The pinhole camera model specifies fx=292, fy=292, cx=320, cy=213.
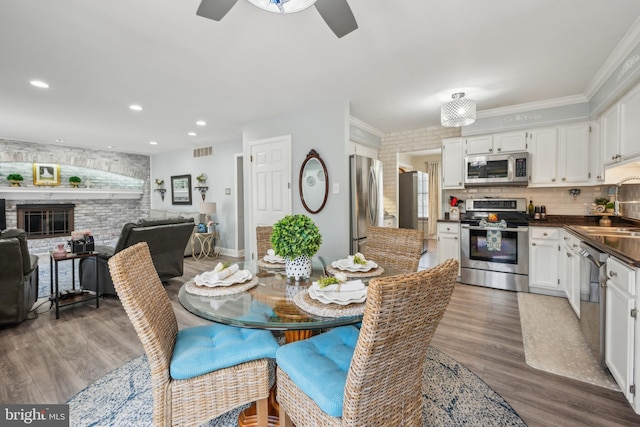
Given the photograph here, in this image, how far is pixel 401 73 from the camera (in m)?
2.95

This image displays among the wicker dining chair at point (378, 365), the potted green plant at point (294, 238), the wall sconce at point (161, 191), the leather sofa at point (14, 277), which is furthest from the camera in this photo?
the wall sconce at point (161, 191)

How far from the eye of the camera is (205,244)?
6391mm

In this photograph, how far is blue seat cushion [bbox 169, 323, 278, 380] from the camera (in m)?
1.30

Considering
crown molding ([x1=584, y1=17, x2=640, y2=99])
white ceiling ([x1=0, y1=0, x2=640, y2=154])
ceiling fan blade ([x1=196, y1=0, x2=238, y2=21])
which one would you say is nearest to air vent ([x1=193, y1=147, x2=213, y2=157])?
white ceiling ([x1=0, y1=0, x2=640, y2=154])

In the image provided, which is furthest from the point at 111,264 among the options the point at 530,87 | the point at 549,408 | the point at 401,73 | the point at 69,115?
the point at 69,115

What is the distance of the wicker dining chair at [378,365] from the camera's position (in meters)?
0.88

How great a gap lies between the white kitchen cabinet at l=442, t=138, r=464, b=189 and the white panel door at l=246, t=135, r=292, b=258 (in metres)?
2.33

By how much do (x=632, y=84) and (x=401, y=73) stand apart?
1.87 metres

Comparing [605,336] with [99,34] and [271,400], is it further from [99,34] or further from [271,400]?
[99,34]

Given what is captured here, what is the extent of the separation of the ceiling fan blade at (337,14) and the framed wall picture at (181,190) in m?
6.36

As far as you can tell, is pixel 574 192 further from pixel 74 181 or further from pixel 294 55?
pixel 74 181

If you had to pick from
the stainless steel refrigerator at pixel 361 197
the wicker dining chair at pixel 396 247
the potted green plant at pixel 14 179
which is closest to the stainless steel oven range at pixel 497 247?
the stainless steel refrigerator at pixel 361 197

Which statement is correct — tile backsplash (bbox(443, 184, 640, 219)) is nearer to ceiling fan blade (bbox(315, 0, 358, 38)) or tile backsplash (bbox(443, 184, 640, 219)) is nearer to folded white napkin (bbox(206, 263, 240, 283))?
ceiling fan blade (bbox(315, 0, 358, 38))

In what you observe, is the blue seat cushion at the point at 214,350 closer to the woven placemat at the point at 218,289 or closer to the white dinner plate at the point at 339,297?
the woven placemat at the point at 218,289
